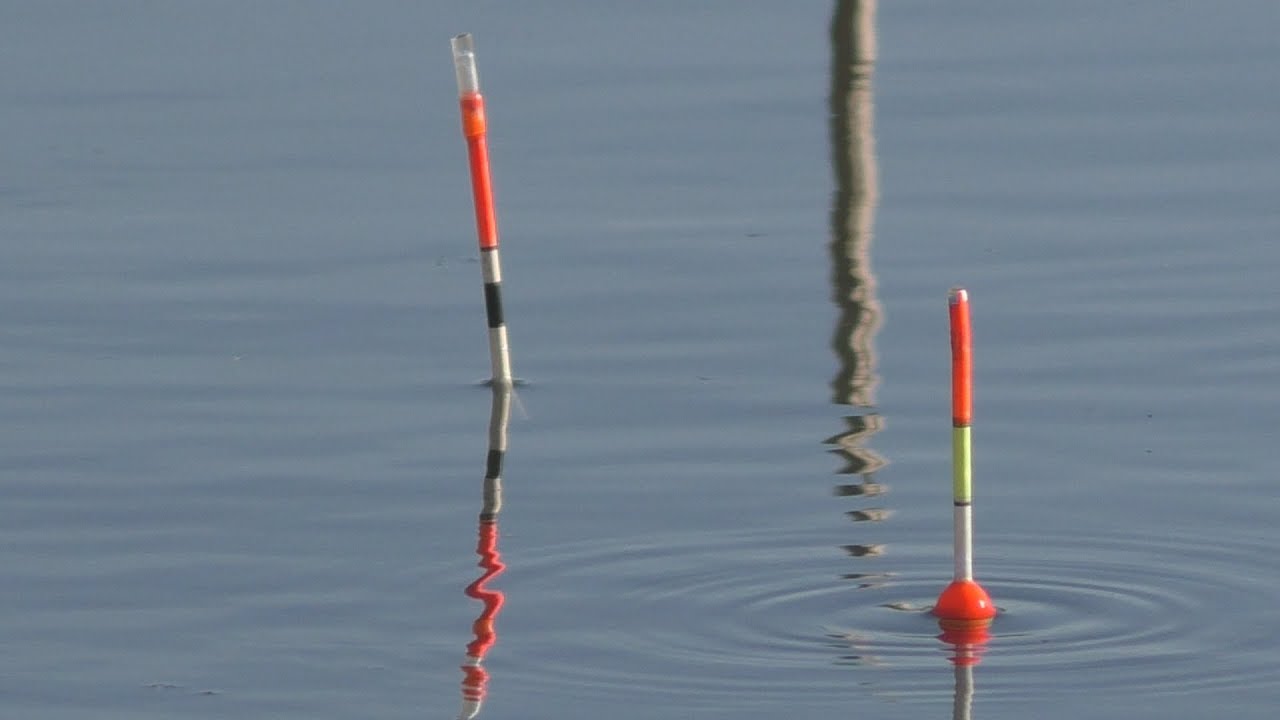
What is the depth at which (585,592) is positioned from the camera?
8875 mm

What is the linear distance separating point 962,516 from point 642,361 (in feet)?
12.9

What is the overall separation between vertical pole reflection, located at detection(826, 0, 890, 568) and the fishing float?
1.82ft

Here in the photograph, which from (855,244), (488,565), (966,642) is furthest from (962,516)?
(855,244)

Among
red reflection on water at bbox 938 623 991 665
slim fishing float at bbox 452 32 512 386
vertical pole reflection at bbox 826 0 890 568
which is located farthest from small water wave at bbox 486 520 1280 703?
slim fishing float at bbox 452 32 512 386

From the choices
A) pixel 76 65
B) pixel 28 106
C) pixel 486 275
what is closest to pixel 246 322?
pixel 486 275

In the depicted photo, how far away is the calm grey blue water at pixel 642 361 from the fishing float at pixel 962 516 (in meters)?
0.09

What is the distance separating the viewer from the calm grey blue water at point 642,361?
27.2ft

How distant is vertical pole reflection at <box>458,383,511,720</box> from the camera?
7.95 metres

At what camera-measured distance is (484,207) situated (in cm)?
1181

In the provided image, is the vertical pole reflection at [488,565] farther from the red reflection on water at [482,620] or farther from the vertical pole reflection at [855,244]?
the vertical pole reflection at [855,244]

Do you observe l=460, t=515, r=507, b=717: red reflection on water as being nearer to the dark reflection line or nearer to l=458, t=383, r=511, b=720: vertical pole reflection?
l=458, t=383, r=511, b=720: vertical pole reflection

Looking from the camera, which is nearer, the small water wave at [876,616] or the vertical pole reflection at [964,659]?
the vertical pole reflection at [964,659]

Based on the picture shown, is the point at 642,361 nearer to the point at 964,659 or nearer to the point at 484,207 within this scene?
the point at 484,207

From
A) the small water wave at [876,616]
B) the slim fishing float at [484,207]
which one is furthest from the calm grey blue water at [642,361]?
the slim fishing float at [484,207]
